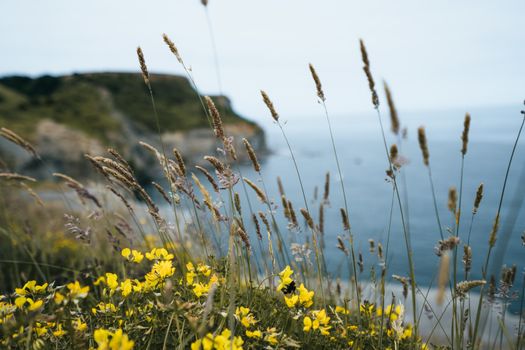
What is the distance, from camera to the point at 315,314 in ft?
6.02

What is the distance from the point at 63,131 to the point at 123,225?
26527 mm

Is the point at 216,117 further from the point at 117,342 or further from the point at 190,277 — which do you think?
the point at 117,342

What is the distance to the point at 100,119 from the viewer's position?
103 ft

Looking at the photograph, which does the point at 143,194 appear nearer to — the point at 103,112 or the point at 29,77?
the point at 103,112

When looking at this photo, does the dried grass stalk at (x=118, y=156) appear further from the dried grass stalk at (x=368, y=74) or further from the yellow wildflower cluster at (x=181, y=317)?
the dried grass stalk at (x=368, y=74)

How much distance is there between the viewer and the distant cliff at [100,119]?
24.2 meters

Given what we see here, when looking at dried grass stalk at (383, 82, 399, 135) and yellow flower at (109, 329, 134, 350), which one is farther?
dried grass stalk at (383, 82, 399, 135)

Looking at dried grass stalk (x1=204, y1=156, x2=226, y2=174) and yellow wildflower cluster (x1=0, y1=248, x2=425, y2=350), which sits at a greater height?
dried grass stalk (x1=204, y1=156, x2=226, y2=174)

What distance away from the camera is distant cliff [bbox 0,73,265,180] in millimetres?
24188

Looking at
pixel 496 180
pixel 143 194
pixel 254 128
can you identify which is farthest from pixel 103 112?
pixel 143 194

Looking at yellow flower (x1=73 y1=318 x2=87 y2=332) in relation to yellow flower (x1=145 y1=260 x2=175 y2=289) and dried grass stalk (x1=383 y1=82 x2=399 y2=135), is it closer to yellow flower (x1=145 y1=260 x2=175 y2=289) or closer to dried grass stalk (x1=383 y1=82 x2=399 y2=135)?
yellow flower (x1=145 y1=260 x2=175 y2=289)

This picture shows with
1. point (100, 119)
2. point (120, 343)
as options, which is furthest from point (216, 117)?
point (100, 119)

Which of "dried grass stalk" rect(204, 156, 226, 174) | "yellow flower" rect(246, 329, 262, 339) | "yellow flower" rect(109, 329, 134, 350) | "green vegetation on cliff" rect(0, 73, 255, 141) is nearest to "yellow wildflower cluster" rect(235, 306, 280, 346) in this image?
"yellow flower" rect(246, 329, 262, 339)

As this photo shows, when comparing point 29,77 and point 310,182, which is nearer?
point 310,182
